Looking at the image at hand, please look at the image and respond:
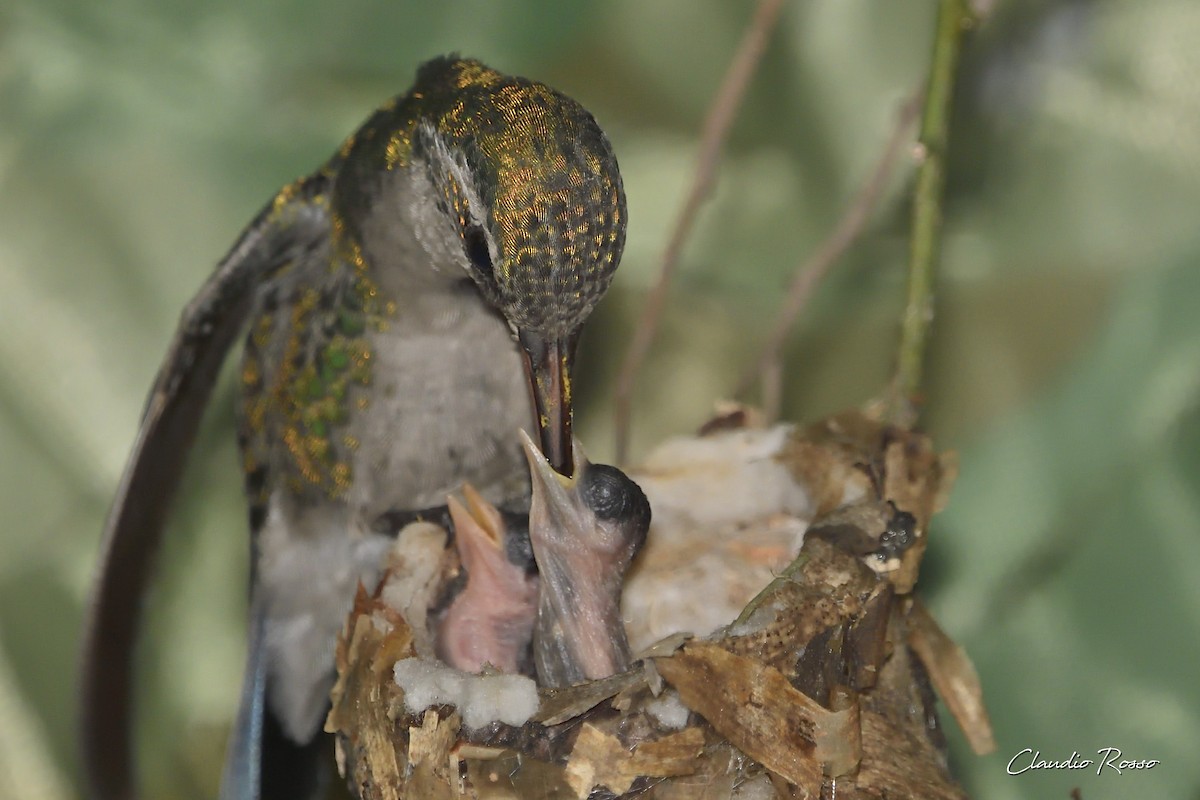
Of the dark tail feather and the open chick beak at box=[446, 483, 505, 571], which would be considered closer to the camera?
the open chick beak at box=[446, 483, 505, 571]

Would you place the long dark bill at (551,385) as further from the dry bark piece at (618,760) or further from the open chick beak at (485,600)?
the dry bark piece at (618,760)

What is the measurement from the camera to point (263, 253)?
1618 millimetres

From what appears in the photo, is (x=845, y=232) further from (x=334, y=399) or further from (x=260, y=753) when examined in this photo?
(x=260, y=753)

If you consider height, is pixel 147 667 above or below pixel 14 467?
below

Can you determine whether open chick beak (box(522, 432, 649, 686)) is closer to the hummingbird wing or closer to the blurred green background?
the hummingbird wing

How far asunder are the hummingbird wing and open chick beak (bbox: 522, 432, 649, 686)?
514mm

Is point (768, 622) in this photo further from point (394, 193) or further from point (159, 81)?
point (159, 81)

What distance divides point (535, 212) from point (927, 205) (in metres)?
0.47

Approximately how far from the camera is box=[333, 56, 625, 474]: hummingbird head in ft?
3.87

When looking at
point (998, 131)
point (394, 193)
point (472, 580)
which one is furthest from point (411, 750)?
point (998, 131)

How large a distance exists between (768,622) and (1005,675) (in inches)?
36.3

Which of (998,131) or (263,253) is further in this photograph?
(998,131)
